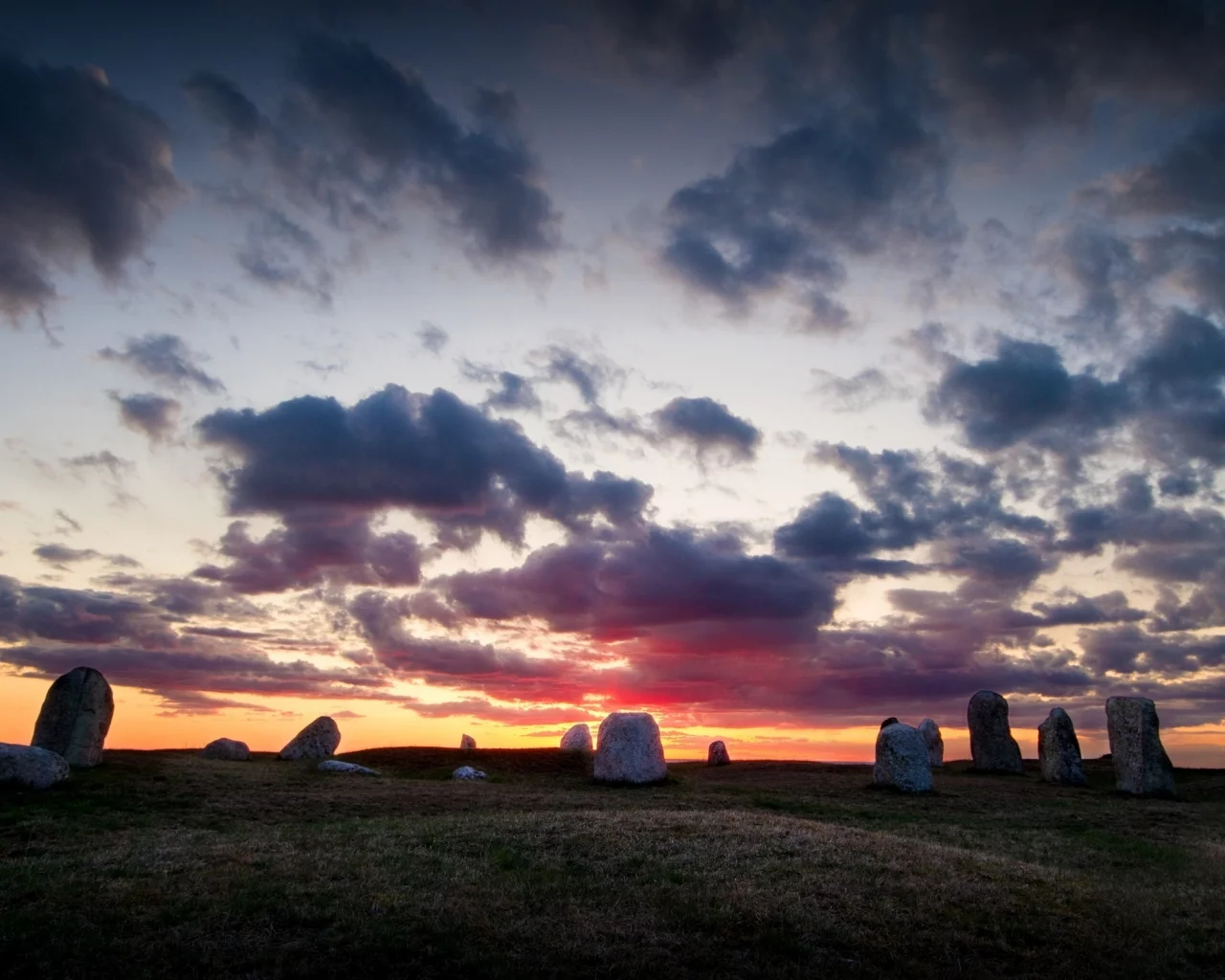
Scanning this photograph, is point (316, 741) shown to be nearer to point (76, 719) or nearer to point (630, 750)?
point (76, 719)

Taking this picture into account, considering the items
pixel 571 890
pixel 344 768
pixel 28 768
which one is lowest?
pixel 571 890

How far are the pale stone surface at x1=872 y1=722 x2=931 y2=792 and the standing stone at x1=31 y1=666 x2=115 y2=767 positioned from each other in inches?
1379

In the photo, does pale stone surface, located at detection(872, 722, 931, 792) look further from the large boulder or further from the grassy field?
the large boulder

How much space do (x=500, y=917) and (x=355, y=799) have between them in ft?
59.1

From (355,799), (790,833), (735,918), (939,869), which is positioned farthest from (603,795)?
(735,918)

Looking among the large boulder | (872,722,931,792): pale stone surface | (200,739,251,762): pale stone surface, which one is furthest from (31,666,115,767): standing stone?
(872,722,931,792): pale stone surface

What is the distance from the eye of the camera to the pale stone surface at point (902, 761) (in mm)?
38344

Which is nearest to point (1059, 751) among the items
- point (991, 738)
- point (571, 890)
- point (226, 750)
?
point (991, 738)

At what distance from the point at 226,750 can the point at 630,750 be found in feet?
81.8

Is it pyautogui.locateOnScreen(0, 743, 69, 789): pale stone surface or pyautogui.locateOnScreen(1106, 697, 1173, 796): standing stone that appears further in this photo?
pyautogui.locateOnScreen(1106, 697, 1173, 796): standing stone

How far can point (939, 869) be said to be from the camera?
62.6ft

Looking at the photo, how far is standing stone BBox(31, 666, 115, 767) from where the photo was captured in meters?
35.7

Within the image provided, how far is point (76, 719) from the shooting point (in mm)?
36188

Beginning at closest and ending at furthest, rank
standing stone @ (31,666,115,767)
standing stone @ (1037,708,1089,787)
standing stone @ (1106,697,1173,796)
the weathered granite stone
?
standing stone @ (31,666,115,767) < standing stone @ (1106,697,1173,796) < the weathered granite stone < standing stone @ (1037,708,1089,787)
